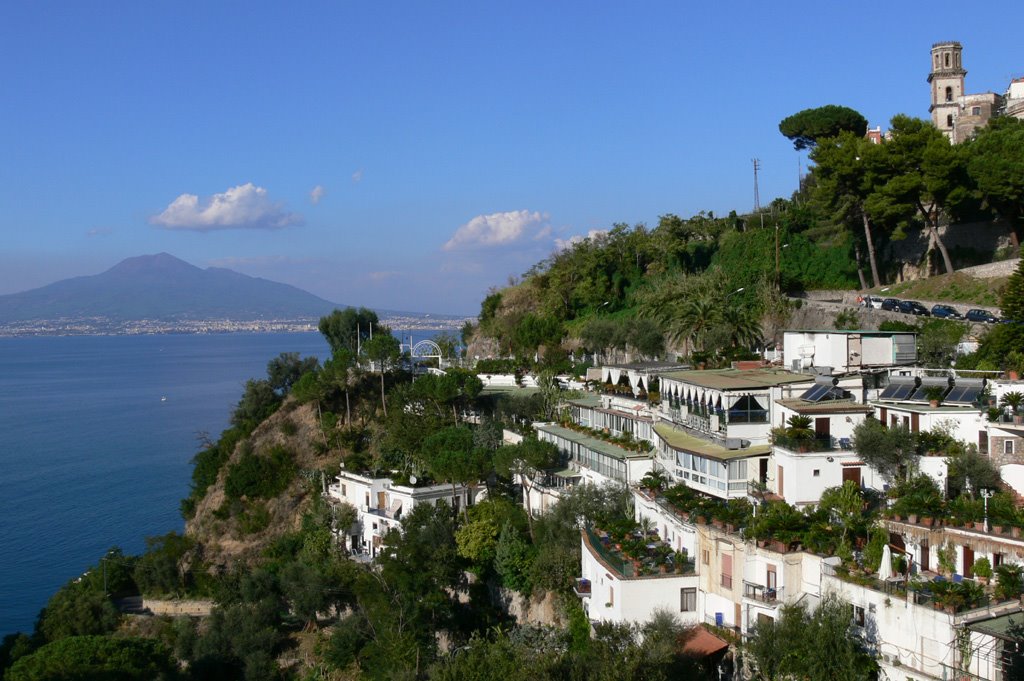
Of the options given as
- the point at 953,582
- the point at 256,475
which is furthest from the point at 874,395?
the point at 256,475

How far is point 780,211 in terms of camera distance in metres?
49.2

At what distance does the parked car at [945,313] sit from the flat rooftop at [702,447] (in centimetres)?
1147

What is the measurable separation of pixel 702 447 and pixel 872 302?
1527 cm

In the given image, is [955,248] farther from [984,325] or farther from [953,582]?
[953,582]

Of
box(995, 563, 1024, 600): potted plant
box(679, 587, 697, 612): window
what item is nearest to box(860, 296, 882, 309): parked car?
box(679, 587, 697, 612): window

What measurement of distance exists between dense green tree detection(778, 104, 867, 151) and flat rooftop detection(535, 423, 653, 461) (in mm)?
27444

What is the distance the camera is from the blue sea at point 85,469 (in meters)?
42.5

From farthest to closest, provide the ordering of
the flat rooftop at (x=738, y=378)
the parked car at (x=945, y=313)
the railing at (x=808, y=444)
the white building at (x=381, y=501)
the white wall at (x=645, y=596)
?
the white building at (x=381, y=501), the parked car at (x=945, y=313), the flat rooftop at (x=738, y=378), the railing at (x=808, y=444), the white wall at (x=645, y=596)

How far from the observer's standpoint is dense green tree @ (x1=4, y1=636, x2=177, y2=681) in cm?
2206

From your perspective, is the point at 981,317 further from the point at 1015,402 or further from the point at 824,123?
the point at 824,123

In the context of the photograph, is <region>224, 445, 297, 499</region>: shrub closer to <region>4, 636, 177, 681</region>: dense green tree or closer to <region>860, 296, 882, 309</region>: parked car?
<region>4, 636, 177, 681</region>: dense green tree

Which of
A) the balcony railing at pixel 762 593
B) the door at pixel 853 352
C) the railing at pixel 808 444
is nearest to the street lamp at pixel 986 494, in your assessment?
the railing at pixel 808 444

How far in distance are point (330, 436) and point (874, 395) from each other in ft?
83.3

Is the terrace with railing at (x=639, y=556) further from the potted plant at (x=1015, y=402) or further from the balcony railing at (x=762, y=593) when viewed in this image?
the potted plant at (x=1015, y=402)
